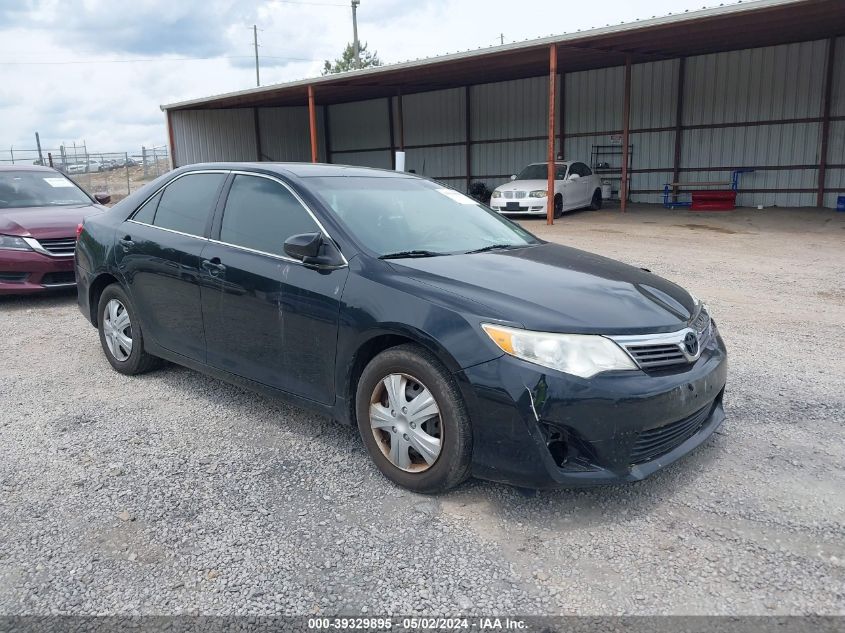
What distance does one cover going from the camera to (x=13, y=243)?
7.45 m

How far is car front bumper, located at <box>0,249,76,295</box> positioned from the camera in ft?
24.3

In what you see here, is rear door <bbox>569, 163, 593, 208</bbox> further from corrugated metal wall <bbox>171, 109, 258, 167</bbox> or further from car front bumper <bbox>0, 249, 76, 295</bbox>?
corrugated metal wall <bbox>171, 109, 258, 167</bbox>

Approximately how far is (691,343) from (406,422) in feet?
4.54

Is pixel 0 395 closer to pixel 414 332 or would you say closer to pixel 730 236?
pixel 414 332

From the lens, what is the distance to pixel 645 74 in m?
20.9

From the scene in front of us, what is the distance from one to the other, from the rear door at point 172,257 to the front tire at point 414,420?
1484 mm

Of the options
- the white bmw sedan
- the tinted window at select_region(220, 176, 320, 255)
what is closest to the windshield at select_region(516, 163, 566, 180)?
the white bmw sedan

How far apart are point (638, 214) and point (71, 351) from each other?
1564 cm

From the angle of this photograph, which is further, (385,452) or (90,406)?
(90,406)

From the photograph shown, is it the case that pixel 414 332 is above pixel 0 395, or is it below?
above

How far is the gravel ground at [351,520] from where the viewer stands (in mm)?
2488

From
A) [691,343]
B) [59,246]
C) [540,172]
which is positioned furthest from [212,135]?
[691,343]

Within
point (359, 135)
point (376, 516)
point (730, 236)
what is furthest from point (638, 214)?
point (376, 516)

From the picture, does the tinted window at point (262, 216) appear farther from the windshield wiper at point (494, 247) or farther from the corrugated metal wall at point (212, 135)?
the corrugated metal wall at point (212, 135)
